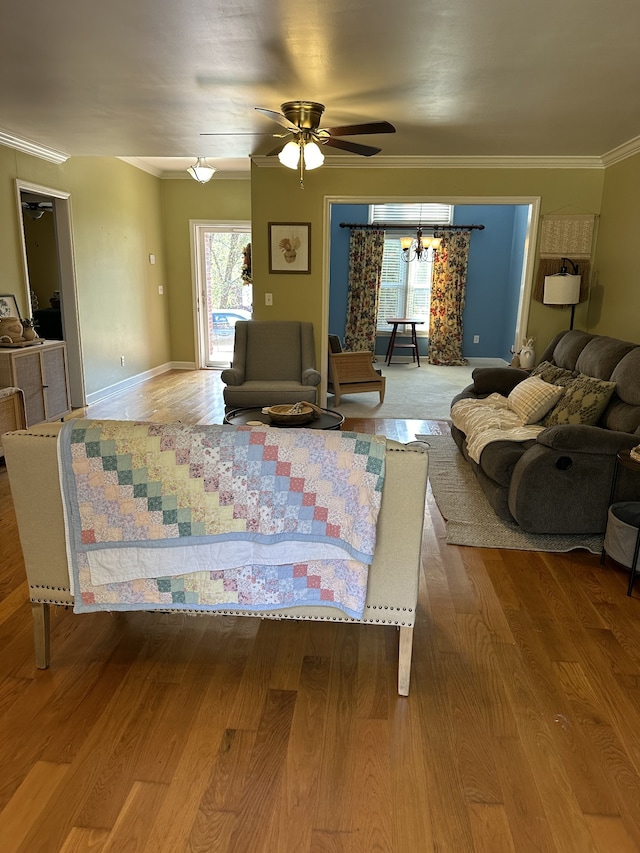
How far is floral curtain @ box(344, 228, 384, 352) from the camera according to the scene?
9188mm

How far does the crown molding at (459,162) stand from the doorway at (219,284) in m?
2.97

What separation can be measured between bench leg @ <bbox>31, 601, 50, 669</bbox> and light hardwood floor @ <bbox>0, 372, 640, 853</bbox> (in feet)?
0.15

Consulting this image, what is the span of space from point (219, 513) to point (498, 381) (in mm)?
3644

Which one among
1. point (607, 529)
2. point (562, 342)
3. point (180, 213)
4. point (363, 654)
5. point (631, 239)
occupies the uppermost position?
point (180, 213)

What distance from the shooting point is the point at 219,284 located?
340 inches

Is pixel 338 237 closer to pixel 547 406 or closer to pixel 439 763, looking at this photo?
pixel 547 406

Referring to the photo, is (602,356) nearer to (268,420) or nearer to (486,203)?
(268,420)

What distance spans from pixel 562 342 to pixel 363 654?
3454 millimetres

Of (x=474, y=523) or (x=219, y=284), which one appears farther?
(x=219, y=284)

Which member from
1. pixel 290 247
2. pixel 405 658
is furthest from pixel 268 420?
pixel 290 247

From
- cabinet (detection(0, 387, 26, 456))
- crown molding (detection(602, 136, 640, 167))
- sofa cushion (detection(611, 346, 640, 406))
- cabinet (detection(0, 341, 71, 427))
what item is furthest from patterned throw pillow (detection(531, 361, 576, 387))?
cabinet (detection(0, 341, 71, 427))

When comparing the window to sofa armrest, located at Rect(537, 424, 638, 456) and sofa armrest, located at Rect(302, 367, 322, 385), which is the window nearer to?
sofa armrest, located at Rect(302, 367, 322, 385)

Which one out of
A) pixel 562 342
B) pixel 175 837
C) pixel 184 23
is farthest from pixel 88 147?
pixel 175 837

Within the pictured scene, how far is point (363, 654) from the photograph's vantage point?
2.20 meters
